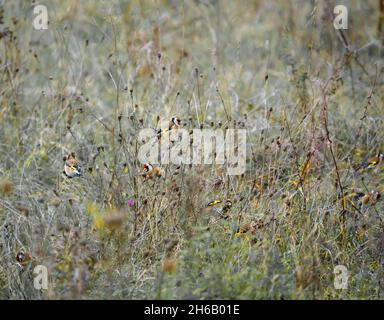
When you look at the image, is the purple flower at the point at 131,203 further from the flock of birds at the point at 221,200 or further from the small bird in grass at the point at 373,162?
the small bird in grass at the point at 373,162

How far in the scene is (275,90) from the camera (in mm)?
4773

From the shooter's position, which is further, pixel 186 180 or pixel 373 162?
pixel 373 162

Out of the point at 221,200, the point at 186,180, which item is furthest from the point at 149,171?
the point at 221,200

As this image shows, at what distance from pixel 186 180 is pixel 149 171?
0.68 ft

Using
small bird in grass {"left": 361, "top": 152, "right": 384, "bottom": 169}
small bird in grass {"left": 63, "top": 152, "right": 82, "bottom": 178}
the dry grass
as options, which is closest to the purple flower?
the dry grass

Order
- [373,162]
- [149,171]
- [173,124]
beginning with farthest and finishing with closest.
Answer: [373,162]
[173,124]
[149,171]

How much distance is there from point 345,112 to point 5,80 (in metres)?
2.53

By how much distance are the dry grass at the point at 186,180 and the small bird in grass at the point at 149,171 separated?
0.06 meters

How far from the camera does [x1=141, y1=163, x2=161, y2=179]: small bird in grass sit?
3.35 meters

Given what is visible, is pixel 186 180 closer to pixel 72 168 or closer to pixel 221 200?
pixel 221 200

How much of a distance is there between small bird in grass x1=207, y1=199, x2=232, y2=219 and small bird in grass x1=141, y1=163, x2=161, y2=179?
0.33 metres

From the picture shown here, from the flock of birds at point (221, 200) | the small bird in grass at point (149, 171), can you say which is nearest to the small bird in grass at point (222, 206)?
the flock of birds at point (221, 200)

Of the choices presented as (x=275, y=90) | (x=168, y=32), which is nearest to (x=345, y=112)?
(x=275, y=90)

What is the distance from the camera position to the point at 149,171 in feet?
11.1
